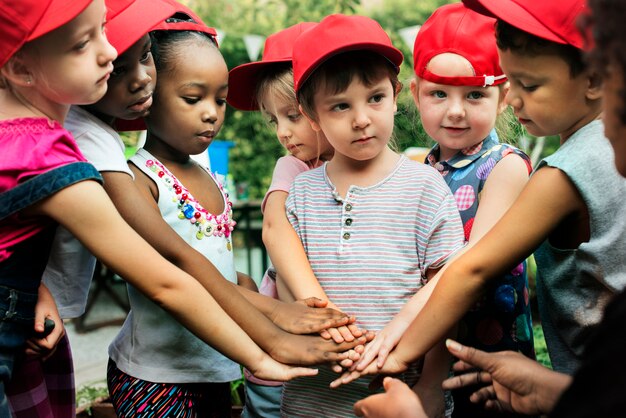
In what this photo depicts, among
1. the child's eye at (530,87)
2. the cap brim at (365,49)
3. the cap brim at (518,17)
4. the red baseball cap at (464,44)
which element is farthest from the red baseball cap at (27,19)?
the red baseball cap at (464,44)

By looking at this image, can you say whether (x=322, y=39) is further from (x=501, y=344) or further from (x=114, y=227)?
(x=501, y=344)

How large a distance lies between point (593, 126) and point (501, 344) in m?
0.89

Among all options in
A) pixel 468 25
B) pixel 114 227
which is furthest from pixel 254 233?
pixel 114 227

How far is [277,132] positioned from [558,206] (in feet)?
4.21

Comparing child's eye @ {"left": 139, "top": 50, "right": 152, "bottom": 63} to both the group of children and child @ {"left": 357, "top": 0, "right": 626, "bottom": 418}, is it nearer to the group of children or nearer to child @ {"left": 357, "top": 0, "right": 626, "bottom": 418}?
the group of children

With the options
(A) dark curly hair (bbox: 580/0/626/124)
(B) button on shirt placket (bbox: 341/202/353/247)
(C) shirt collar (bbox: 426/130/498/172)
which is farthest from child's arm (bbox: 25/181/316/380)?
(A) dark curly hair (bbox: 580/0/626/124)

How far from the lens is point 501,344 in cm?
255

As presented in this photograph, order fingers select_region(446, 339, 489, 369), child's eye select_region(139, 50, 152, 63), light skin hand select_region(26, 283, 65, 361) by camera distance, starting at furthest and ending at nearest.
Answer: child's eye select_region(139, 50, 152, 63) < light skin hand select_region(26, 283, 65, 361) < fingers select_region(446, 339, 489, 369)

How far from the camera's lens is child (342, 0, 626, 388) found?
193cm

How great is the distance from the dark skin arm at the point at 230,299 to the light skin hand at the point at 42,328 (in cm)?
32

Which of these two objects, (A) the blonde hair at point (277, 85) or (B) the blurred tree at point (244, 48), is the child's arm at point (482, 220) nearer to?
(A) the blonde hair at point (277, 85)

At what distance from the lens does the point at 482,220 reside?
2.35 metres

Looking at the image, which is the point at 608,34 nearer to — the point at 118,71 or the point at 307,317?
the point at 307,317

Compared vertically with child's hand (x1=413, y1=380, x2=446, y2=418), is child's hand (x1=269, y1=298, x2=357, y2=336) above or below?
above
